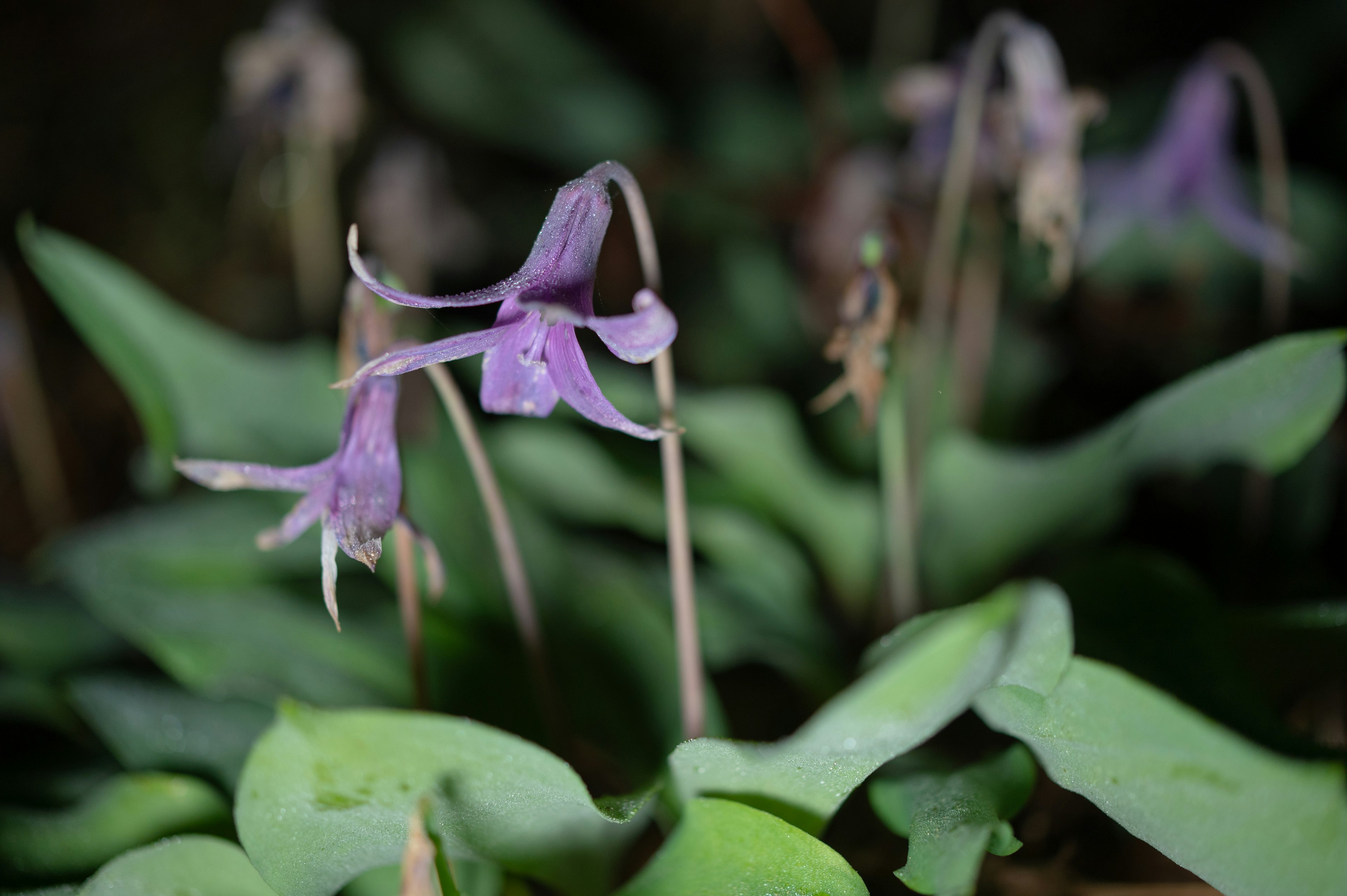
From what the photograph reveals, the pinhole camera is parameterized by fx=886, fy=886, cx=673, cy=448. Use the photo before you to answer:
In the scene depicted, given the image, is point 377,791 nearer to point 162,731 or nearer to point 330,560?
point 330,560

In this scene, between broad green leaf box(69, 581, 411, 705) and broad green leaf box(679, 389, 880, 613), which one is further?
broad green leaf box(679, 389, 880, 613)

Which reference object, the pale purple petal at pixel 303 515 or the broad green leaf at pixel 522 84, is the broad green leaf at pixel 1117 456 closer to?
the pale purple petal at pixel 303 515

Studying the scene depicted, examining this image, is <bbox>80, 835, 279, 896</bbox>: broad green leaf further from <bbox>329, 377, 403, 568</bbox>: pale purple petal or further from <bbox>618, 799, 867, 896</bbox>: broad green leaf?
<bbox>618, 799, 867, 896</bbox>: broad green leaf

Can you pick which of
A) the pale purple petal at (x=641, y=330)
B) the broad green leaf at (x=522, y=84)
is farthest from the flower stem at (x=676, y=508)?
the broad green leaf at (x=522, y=84)

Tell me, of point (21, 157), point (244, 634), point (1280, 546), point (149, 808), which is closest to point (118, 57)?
point (21, 157)

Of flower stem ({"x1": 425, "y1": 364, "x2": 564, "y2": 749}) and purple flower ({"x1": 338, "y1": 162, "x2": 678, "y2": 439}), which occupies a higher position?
purple flower ({"x1": 338, "y1": 162, "x2": 678, "y2": 439})

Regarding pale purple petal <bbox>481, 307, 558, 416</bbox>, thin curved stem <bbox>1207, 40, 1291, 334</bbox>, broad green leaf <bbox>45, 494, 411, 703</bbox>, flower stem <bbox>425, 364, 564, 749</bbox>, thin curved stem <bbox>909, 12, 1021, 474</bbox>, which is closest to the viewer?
pale purple petal <bbox>481, 307, 558, 416</bbox>

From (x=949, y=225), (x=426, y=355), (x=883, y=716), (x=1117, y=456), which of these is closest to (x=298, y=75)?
(x=949, y=225)

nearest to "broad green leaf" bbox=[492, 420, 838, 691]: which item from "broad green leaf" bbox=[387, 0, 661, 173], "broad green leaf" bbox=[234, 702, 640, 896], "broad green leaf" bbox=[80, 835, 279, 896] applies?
"broad green leaf" bbox=[234, 702, 640, 896]
